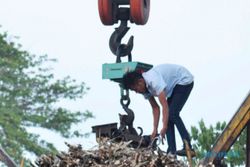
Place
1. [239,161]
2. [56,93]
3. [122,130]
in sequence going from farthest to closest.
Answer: [56,93] → [239,161] → [122,130]

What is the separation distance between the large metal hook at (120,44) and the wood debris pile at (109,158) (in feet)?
7.59

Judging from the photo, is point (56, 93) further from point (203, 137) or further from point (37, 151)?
point (203, 137)

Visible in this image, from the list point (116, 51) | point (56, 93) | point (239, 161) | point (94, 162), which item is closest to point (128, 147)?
point (94, 162)

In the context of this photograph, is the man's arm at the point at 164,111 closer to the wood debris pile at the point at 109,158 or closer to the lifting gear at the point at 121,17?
the lifting gear at the point at 121,17

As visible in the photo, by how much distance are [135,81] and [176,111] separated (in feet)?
1.41

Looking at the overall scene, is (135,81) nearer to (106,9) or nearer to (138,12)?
(138,12)

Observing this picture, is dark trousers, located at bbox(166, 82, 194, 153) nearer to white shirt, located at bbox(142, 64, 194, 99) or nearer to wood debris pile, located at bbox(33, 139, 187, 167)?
white shirt, located at bbox(142, 64, 194, 99)

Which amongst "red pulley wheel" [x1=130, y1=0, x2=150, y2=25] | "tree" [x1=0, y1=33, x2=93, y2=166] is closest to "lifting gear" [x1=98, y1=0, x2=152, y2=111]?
"red pulley wheel" [x1=130, y1=0, x2=150, y2=25]

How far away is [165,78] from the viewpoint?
36.9ft

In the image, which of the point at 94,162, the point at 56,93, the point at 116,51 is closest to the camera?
the point at 94,162

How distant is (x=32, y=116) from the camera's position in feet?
108

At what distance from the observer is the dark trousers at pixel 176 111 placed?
1115 cm

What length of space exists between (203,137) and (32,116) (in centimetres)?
1524

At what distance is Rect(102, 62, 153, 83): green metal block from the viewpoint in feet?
36.6
